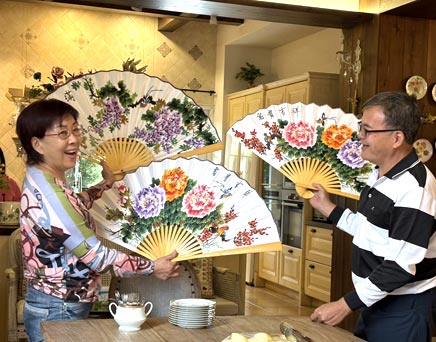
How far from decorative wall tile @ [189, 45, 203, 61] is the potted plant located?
68cm

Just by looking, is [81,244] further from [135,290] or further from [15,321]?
[15,321]

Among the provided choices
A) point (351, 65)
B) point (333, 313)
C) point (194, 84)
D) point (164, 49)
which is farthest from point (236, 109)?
point (333, 313)

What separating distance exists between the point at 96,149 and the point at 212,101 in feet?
20.7

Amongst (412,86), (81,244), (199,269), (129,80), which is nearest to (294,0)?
(412,86)

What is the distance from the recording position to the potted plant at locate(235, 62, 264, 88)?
8.43 m

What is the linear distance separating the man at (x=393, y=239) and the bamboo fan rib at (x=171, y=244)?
0.51 metres

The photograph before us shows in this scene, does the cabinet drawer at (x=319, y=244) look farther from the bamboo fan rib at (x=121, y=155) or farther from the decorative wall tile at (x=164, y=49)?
the bamboo fan rib at (x=121, y=155)

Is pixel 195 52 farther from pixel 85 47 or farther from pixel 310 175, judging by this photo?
pixel 310 175

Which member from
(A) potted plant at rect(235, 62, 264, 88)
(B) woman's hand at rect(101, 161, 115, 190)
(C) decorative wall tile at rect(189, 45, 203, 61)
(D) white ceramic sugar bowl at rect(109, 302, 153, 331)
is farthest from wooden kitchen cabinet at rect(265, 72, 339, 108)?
(D) white ceramic sugar bowl at rect(109, 302, 153, 331)

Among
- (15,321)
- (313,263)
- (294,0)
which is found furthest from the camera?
(313,263)

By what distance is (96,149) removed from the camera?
2.74 m

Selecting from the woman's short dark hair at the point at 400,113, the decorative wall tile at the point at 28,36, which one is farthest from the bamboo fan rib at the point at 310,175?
the decorative wall tile at the point at 28,36

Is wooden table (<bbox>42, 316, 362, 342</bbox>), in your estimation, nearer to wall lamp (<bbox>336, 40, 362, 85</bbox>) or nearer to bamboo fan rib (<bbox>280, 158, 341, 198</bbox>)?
bamboo fan rib (<bbox>280, 158, 341, 198</bbox>)

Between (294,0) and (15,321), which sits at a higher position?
(294,0)
